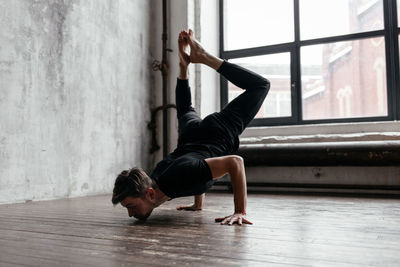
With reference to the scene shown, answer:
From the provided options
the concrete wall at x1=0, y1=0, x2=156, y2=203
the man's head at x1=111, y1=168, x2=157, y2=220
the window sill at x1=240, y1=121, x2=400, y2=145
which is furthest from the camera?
the window sill at x1=240, y1=121, x2=400, y2=145

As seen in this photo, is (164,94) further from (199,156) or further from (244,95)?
(199,156)

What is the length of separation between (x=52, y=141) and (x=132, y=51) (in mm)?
1737

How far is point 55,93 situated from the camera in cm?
360

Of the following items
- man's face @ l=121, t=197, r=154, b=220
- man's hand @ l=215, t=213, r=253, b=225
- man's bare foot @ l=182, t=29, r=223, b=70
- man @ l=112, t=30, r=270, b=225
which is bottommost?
man's hand @ l=215, t=213, r=253, b=225

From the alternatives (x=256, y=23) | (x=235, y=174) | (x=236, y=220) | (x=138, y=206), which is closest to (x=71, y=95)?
(x=138, y=206)

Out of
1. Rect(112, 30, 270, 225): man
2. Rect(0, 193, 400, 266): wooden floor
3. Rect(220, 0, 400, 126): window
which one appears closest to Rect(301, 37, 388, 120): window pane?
Rect(220, 0, 400, 126): window

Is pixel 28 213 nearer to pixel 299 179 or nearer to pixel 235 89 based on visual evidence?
pixel 299 179

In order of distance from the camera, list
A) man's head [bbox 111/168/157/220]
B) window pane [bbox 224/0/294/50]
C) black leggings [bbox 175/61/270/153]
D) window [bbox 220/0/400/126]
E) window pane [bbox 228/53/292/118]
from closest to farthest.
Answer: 1. man's head [bbox 111/168/157/220]
2. black leggings [bbox 175/61/270/153]
3. window [bbox 220/0/400/126]
4. window pane [bbox 228/53/292/118]
5. window pane [bbox 224/0/294/50]

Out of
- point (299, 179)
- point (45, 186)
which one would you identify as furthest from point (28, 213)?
point (299, 179)

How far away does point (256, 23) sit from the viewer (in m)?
5.30

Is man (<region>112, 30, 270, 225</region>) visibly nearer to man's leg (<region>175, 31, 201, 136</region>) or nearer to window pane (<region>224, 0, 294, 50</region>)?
man's leg (<region>175, 31, 201, 136</region>)

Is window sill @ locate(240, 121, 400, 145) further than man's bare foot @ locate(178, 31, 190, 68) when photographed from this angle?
Yes

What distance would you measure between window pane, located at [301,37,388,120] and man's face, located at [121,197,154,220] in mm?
3233

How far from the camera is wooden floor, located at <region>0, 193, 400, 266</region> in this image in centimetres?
134
